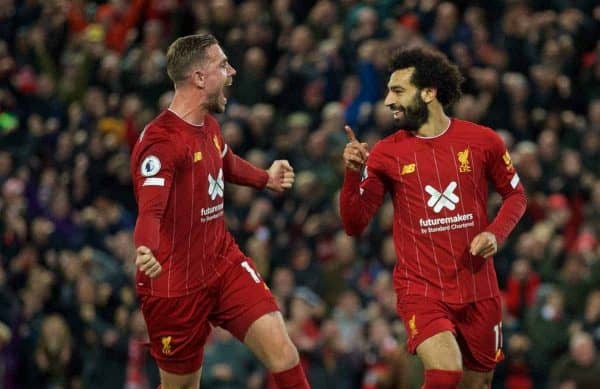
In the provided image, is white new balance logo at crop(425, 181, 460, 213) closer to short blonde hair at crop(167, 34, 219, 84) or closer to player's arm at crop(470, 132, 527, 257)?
player's arm at crop(470, 132, 527, 257)

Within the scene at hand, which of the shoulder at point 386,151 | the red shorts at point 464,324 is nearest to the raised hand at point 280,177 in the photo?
the shoulder at point 386,151

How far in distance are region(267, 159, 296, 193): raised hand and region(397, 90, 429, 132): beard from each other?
0.84 meters

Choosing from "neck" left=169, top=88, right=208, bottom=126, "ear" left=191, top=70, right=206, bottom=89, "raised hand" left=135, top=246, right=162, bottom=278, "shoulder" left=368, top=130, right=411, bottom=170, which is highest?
"ear" left=191, top=70, right=206, bottom=89

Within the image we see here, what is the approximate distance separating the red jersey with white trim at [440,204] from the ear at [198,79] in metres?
1.01

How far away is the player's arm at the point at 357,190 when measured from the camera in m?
8.53

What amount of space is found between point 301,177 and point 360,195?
538 cm

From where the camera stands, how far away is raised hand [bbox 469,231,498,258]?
327 inches

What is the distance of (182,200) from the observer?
8.42 meters

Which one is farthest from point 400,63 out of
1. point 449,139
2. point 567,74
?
point 567,74

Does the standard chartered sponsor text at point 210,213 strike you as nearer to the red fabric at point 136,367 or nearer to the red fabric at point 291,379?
the red fabric at point 291,379

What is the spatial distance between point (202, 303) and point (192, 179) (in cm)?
74

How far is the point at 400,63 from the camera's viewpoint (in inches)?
351

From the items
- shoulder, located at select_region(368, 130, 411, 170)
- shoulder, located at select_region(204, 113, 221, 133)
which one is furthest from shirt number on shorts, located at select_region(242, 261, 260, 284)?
shoulder, located at select_region(368, 130, 411, 170)

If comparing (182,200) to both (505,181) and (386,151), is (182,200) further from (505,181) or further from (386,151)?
(505,181)
